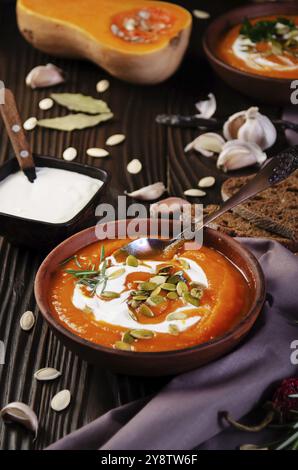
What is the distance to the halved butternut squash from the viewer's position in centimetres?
261

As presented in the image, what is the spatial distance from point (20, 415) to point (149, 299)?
0.33 m

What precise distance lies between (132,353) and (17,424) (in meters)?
0.27

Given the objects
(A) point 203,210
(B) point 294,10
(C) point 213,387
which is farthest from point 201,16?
(C) point 213,387

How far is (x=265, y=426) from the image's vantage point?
4.79ft

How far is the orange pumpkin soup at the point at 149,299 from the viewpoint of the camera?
4.98 feet

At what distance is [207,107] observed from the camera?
2.62m

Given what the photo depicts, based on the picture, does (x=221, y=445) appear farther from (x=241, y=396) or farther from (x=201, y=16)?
(x=201, y=16)

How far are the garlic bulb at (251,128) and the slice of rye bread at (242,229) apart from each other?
38cm

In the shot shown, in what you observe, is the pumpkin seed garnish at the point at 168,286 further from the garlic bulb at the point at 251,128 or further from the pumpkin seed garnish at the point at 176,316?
the garlic bulb at the point at 251,128

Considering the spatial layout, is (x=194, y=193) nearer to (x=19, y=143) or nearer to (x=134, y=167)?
(x=134, y=167)

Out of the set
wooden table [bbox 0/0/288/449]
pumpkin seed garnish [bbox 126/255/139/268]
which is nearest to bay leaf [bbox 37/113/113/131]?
wooden table [bbox 0/0/288/449]

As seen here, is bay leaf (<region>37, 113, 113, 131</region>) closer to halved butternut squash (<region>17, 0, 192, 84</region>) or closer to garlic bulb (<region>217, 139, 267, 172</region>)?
halved butternut squash (<region>17, 0, 192, 84</region>)

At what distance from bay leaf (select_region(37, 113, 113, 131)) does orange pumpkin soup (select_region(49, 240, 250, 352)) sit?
86 centimetres

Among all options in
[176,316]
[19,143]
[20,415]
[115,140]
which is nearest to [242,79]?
[115,140]
